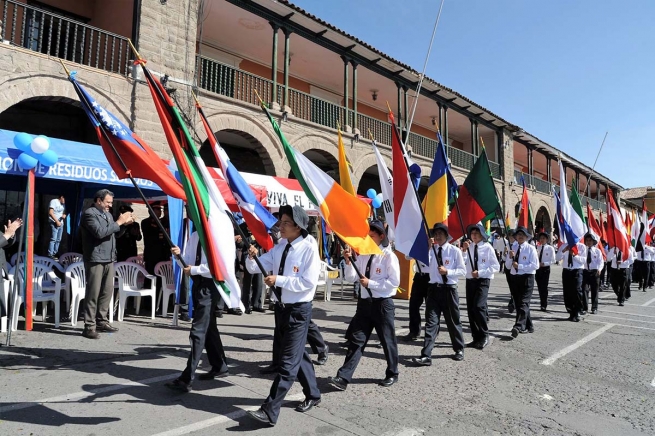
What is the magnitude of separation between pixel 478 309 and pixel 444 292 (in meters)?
1.03

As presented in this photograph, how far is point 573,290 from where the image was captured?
374 inches

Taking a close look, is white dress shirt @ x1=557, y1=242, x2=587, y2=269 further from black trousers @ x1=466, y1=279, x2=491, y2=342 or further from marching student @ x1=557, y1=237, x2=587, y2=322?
black trousers @ x1=466, y1=279, x2=491, y2=342

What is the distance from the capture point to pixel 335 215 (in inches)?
195

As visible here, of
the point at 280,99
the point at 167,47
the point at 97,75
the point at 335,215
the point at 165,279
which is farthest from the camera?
the point at 280,99

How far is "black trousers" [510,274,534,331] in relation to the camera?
7.83 meters

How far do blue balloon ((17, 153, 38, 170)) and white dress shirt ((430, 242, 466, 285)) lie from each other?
5416 millimetres

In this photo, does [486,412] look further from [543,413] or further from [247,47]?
[247,47]

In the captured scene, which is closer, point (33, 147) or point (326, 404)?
point (326, 404)

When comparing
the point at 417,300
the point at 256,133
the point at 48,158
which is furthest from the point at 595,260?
the point at 48,158

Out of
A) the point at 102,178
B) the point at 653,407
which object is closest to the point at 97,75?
the point at 102,178

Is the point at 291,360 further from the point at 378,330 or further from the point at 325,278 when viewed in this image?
the point at 325,278

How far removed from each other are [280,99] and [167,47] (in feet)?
16.1

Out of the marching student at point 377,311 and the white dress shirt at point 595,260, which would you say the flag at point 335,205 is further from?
the white dress shirt at point 595,260

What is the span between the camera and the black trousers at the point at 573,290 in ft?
30.8
